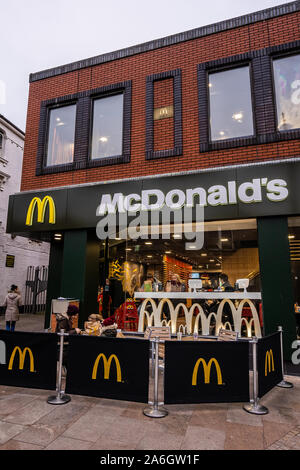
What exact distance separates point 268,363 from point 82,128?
9.14m

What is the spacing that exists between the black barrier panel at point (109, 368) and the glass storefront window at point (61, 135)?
757 cm

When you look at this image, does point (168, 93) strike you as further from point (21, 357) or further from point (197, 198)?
point (21, 357)

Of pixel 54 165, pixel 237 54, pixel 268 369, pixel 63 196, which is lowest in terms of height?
pixel 268 369

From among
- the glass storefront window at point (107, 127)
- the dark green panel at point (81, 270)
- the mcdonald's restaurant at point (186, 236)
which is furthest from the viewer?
the glass storefront window at point (107, 127)

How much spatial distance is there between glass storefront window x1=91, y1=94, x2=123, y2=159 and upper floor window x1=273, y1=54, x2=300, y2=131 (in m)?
4.95

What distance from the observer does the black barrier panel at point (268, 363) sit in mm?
4785

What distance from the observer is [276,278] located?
7523 mm

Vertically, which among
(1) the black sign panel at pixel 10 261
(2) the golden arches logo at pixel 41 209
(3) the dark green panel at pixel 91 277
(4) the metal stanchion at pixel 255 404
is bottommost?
(4) the metal stanchion at pixel 255 404

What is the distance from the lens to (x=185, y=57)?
9.59 m

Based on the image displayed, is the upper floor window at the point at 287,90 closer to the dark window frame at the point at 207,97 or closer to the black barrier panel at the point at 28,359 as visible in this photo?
the dark window frame at the point at 207,97

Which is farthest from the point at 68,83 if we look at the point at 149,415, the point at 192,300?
the point at 149,415

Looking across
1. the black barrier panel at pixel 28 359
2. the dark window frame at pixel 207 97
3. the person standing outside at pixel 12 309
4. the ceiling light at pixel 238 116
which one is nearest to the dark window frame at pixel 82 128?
the dark window frame at pixel 207 97
